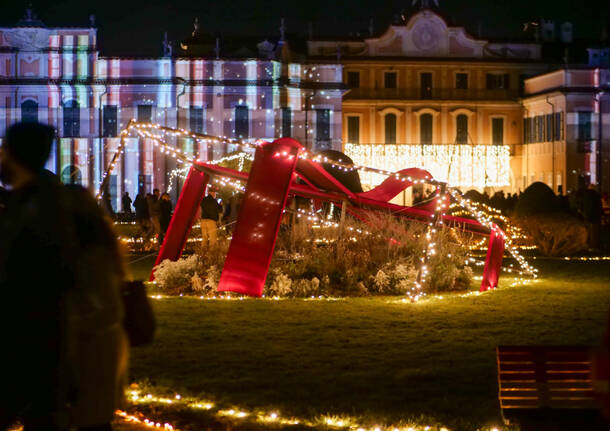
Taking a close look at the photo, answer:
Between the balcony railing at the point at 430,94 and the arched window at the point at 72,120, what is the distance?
16697 millimetres

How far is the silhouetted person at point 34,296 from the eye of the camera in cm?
407

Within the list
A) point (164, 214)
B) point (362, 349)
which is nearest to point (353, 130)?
point (164, 214)

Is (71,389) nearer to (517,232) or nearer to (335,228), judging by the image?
(335,228)

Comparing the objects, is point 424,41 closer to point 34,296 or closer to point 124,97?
point 124,97

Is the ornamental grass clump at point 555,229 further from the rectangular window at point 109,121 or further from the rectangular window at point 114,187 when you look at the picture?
the rectangular window at point 109,121

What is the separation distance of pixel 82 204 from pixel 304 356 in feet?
18.4

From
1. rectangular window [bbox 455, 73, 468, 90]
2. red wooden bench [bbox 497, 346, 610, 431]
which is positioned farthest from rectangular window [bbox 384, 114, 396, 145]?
red wooden bench [bbox 497, 346, 610, 431]

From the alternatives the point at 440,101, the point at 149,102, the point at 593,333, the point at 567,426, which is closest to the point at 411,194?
the point at 440,101

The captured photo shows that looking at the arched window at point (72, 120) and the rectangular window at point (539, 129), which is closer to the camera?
the arched window at point (72, 120)

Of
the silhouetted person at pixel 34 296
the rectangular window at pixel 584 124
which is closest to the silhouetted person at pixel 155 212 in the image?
the silhouetted person at pixel 34 296

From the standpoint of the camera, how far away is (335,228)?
16.6 metres

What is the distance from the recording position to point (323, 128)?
182 ft

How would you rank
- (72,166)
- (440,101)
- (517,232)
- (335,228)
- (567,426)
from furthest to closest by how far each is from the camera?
1. (440,101)
2. (72,166)
3. (517,232)
4. (335,228)
5. (567,426)

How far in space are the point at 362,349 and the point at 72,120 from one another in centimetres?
4554
